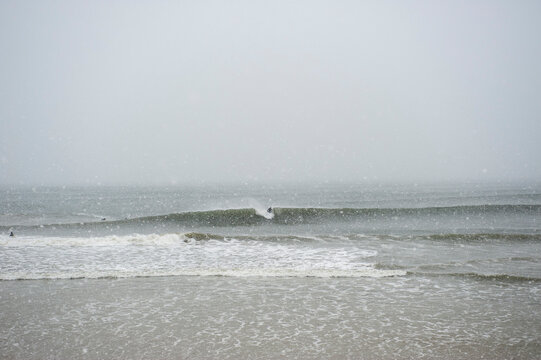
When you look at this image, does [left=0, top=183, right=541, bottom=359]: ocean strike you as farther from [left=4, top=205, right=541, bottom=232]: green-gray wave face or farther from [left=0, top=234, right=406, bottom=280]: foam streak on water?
[left=4, top=205, right=541, bottom=232]: green-gray wave face

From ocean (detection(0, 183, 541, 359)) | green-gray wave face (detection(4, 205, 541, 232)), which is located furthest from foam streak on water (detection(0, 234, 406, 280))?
green-gray wave face (detection(4, 205, 541, 232))

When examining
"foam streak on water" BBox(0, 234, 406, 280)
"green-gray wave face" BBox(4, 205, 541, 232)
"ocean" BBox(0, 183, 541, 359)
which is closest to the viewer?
"ocean" BBox(0, 183, 541, 359)

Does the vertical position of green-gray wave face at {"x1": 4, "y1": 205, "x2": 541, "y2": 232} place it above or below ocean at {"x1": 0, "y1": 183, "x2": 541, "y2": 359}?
above

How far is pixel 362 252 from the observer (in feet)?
53.1

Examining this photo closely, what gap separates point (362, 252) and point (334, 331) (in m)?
9.26

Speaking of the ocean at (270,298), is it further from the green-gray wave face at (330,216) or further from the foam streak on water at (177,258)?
the green-gray wave face at (330,216)

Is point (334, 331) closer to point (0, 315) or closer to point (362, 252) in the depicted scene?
point (0, 315)

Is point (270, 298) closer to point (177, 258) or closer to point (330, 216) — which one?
point (177, 258)

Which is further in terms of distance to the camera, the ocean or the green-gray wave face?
the green-gray wave face

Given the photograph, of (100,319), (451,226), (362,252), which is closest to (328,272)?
(362,252)

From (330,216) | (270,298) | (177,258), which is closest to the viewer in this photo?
(270,298)

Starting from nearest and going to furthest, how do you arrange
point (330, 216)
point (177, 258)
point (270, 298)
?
point (270, 298) < point (177, 258) < point (330, 216)

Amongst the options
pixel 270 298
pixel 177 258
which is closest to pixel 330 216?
pixel 177 258

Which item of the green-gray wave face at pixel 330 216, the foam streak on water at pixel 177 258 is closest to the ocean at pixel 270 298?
the foam streak on water at pixel 177 258
